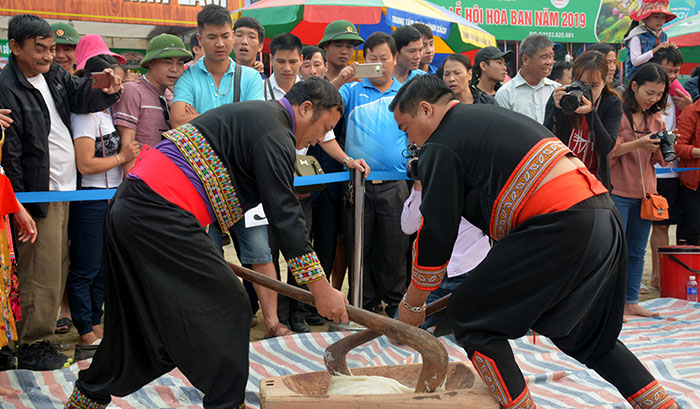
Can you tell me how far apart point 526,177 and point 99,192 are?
253 cm

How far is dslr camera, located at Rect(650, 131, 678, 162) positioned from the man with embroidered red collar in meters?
2.72

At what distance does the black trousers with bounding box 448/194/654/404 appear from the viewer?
2508mm

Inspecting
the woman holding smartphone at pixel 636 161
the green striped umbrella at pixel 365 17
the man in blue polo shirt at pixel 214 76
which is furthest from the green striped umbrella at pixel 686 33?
the man in blue polo shirt at pixel 214 76

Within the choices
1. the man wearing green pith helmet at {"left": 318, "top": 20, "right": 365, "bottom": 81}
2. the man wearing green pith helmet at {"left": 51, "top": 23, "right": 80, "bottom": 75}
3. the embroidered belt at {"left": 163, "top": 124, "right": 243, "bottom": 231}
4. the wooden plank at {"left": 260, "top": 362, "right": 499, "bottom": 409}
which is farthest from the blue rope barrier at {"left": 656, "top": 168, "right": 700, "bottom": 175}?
the man wearing green pith helmet at {"left": 51, "top": 23, "right": 80, "bottom": 75}

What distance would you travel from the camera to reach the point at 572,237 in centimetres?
250

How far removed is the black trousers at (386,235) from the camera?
4.69 meters

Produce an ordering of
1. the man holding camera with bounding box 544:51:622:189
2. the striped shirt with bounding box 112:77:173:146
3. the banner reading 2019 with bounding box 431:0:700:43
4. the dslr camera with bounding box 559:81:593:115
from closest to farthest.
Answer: the striped shirt with bounding box 112:77:173:146 → the dslr camera with bounding box 559:81:593:115 → the man holding camera with bounding box 544:51:622:189 → the banner reading 2019 with bounding box 431:0:700:43

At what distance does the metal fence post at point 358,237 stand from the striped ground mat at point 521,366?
37cm

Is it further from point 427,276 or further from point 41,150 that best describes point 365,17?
point 427,276

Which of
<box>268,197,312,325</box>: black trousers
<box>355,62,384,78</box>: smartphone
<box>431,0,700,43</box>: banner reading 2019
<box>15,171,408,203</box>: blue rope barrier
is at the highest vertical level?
<box>431,0,700,43</box>: banner reading 2019

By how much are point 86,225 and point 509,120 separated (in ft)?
8.75

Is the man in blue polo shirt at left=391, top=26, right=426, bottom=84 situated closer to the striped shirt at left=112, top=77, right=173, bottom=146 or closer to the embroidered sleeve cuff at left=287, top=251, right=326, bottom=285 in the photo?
the striped shirt at left=112, top=77, right=173, bottom=146

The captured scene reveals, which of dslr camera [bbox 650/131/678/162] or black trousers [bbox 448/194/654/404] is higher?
dslr camera [bbox 650/131/678/162]

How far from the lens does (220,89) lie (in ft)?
14.3
